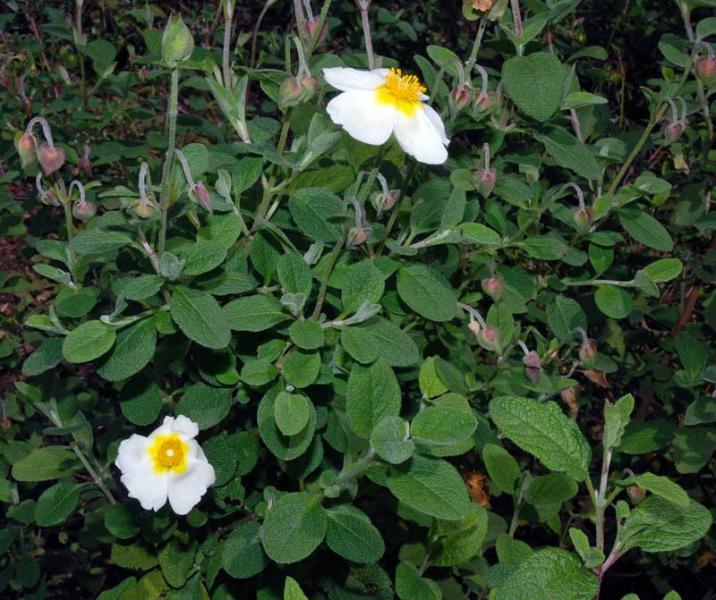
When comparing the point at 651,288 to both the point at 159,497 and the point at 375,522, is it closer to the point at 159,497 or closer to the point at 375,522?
the point at 375,522

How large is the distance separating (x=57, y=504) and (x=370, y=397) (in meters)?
0.73

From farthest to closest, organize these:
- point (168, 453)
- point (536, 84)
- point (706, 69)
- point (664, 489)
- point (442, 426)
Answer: point (706, 69) → point (536, 84) → point (168, 453) → point (442, 426) → point (664, 489)

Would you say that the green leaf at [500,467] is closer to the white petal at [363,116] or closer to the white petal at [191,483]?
the white petal at [191,483]

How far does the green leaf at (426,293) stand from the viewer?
152 centimetres

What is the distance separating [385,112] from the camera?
1.37 metres

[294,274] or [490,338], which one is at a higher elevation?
[294,274]

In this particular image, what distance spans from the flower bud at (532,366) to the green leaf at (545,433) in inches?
18.6

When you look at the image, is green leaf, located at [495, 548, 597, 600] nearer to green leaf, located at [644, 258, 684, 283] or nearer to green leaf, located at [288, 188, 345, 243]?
green leaf, located at [288, 188, 345, 243]

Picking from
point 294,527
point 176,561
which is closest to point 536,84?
point 294,527

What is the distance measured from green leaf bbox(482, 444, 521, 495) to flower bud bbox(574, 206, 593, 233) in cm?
47

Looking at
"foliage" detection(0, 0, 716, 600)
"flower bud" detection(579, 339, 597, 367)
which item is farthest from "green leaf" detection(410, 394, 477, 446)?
"flower bud" detection(579, 339, 597, 367)

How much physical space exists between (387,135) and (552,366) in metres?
0.82

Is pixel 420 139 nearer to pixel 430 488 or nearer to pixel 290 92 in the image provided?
pixel 290 92

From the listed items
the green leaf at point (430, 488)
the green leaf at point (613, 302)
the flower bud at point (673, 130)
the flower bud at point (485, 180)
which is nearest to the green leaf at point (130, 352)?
the green leaf at point (430, 488)
